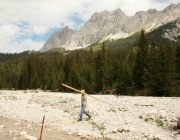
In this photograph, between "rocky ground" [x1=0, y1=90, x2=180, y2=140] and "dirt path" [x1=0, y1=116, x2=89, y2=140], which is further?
"rocky ground" [x1=0, y1=90, x2=180, y2=140]

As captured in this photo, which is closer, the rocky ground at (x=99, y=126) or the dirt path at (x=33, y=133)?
the dirt path at (x=33, y=133)

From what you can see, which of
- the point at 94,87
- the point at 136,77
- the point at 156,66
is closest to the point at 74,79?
the point at 94,87

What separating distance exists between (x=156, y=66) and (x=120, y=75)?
52.4ft

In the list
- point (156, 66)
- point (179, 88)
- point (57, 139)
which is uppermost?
point (156, 66)

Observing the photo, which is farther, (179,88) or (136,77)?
(136,77)

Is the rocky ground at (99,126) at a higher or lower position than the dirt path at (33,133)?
higher

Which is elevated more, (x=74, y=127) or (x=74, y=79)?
(x=74, y=79)

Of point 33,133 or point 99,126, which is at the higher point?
point 99,126

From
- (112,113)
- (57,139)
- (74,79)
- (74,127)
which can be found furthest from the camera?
(74,79)

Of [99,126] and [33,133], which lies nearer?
[33,133]

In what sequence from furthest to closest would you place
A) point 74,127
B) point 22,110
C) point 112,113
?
point 22,110 < point 112,113 < point 74,127

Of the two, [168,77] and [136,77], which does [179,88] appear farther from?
[136,77]

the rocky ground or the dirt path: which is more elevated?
the rocky ground

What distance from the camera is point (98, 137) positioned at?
514 inches
